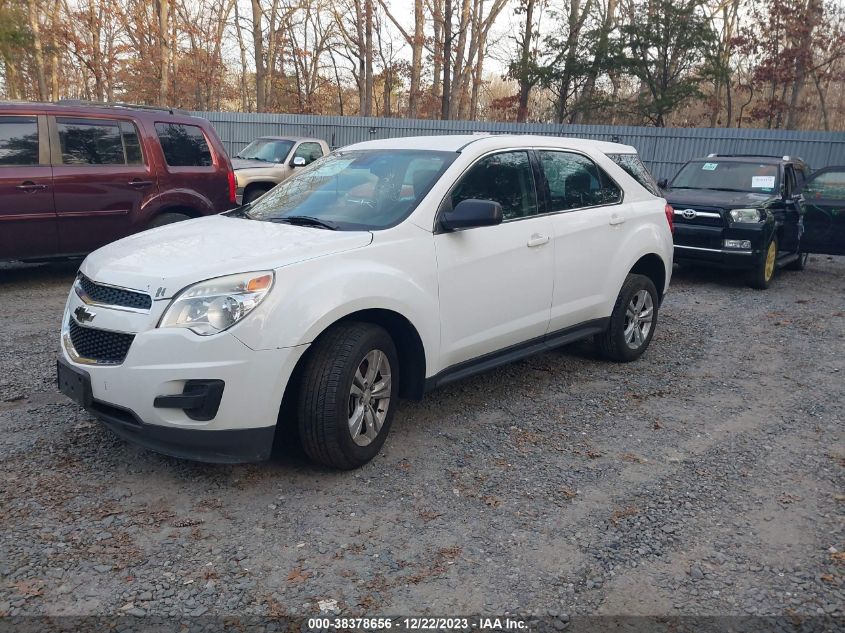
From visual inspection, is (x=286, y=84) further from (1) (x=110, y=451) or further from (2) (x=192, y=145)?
(1) (x=110, y=451)

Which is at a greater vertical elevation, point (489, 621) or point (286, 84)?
point (286, 84)

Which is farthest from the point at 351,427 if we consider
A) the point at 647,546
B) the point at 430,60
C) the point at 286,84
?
the point at 286,84

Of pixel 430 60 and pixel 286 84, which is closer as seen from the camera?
pixel 430 60

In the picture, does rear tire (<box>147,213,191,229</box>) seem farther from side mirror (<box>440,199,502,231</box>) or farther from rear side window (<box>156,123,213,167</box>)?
side mirror (<box>440,199,502,231</box>)

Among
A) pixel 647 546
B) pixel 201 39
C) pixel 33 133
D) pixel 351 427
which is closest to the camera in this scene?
pixel 647 546

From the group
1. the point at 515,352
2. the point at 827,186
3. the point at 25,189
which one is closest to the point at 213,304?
the point at 515,352

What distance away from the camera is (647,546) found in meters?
3.24

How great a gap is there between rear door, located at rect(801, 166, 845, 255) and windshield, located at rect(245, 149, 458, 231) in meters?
7.04

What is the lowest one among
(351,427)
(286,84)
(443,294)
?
(351,427)

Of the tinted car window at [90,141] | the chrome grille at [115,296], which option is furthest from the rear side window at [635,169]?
the tinted car window at [90,141]

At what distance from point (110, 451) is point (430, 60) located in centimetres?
3111

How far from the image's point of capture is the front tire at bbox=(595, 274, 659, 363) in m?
5.78

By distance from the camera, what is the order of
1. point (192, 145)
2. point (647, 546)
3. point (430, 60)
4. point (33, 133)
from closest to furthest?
point (647, 546)
point (33, 133)
point (192, 145)
point (430, 60)

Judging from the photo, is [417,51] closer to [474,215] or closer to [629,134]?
[629,134]
